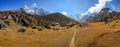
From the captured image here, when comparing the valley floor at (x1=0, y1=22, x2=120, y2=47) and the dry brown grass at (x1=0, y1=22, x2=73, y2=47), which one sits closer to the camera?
the valley floor at (x1=0, y1=22, x2=120, y2=47)

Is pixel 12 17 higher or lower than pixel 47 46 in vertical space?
higher

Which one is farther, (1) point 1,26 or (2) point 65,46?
(1) point 1,26

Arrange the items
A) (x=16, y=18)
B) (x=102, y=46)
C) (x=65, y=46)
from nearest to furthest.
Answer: (x=102, y=46) → (x=65, y=46) → (x=16, y=18)

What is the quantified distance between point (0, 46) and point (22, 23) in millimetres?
119538

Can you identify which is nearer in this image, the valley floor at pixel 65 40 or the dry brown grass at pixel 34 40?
the valley floor at pixel 65 40

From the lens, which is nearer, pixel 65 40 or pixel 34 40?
pixel 65 40

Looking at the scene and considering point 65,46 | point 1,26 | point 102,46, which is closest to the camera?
point 102,46

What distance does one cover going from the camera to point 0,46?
3884 centimetres

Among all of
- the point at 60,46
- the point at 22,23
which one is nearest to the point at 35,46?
the point at 60,46

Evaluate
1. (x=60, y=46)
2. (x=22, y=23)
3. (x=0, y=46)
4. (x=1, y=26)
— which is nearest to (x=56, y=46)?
(x=60, y=46)

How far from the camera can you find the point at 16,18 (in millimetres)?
156625

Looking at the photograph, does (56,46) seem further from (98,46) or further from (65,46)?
(98,46)

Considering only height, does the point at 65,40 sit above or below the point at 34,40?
below

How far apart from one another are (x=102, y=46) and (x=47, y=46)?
31.1 ft
